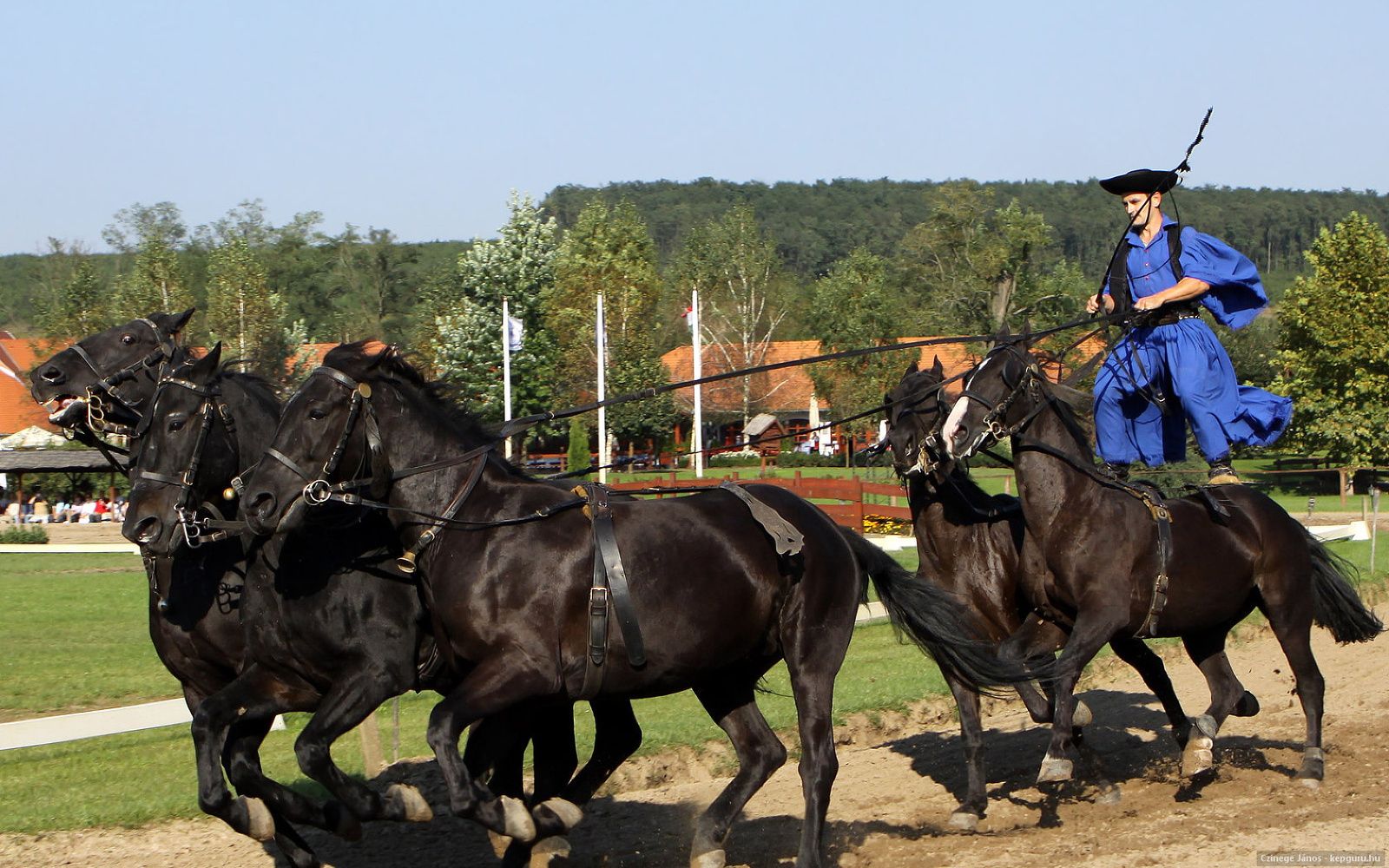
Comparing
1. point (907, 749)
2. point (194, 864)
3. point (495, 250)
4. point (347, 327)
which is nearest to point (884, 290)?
point (495, 250)

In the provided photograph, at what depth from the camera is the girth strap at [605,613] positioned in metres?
5.50

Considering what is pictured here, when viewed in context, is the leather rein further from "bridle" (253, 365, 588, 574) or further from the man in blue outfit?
"bridle" (253, 365, 588, 574)

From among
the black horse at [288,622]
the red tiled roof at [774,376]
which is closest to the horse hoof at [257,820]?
the black horse at [288,622]

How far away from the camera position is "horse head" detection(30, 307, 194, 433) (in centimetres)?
628

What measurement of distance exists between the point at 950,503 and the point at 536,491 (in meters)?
3.24

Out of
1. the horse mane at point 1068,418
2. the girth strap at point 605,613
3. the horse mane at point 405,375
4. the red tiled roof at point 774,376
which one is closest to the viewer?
the girth strap at point 605,613

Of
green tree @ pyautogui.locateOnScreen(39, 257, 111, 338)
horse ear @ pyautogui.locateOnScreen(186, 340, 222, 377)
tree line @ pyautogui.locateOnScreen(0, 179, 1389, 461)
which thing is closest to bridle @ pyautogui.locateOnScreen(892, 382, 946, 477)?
horse ear @ pyautogui.locateOnScreen(186, 340, 222, 377)

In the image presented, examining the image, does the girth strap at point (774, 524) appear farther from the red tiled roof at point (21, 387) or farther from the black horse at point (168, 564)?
the red tiled roof at point (21, 387)

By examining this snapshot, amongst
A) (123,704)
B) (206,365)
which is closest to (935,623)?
(206,365)

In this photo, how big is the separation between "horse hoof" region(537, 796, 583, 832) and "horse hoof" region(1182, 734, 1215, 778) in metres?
3.76

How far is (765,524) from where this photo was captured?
606cm

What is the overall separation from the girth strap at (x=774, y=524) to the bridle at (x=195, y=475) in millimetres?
2479

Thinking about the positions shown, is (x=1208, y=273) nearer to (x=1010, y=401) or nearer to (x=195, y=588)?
(x=1010, y=401)

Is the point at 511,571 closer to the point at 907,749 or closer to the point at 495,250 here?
the point at 907,749
